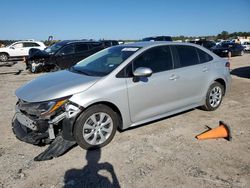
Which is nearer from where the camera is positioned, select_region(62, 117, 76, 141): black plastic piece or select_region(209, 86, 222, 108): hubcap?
select_region(62, 117, 76, 141): black plastic piece

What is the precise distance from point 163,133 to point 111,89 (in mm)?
1360

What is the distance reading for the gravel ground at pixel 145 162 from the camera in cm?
334

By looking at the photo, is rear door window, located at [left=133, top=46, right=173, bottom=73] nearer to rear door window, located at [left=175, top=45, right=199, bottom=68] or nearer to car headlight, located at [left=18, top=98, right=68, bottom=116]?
rear door window, located at [left=175, top=45, right=199, bottom=68]

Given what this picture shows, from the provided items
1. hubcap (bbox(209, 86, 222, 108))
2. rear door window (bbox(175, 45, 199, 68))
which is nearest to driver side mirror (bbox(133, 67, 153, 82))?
rear door window (bbox(175, 45, 199, 68))

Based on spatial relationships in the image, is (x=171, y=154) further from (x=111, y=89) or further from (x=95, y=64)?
(x=95, y=64)

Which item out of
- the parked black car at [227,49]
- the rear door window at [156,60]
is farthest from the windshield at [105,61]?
the parked black car at [227,49]

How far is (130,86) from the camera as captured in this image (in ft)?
14.4

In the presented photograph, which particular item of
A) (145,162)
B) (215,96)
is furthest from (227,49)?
(145,162)

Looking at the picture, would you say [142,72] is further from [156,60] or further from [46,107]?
[46,107]

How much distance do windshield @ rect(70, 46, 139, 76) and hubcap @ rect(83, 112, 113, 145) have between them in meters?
0.73

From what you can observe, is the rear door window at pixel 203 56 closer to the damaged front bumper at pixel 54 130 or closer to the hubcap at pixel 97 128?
the hubcap at pixel 97 128

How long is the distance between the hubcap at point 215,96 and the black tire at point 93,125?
8.45 ft

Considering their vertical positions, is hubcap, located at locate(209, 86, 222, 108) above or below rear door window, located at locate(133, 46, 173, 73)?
below

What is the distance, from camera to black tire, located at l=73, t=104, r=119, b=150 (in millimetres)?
3969
